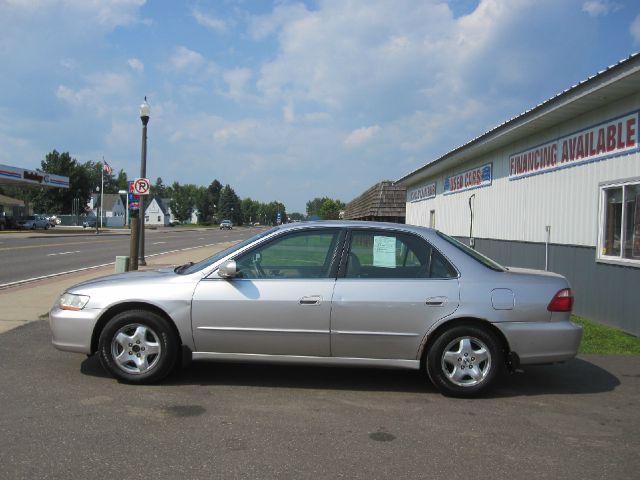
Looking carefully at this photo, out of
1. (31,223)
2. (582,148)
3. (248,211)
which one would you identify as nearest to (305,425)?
(582,148)

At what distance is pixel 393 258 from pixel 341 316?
0.78 metres

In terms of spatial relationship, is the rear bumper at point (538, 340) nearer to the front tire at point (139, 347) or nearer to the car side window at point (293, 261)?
the car side window at point (293, 261)

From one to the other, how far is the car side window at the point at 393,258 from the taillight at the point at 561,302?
0.90 m

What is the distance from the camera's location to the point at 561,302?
5180 mm

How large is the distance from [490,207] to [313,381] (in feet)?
31.7

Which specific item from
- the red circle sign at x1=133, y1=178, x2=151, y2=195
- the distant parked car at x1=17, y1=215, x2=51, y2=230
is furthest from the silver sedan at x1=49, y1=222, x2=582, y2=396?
the distant parked car at x1=17, y1=215, x2=51, y2=230

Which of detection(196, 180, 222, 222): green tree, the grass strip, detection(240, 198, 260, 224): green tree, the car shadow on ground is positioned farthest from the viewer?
detection(240, 198, 260, 224): green tree

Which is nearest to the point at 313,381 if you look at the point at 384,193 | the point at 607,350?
the point at 607,350

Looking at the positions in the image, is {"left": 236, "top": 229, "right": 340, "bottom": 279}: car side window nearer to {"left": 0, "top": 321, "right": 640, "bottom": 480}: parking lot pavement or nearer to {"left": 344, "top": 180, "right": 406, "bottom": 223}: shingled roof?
{"left": 0, "top": 321, "right": 640, "bottom": 480}: parking lot pavement

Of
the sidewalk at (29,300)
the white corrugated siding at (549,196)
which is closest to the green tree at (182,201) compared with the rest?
the sidewalk at (29,300)

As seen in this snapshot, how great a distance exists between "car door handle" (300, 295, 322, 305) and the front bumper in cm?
187

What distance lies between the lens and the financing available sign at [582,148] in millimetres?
8289

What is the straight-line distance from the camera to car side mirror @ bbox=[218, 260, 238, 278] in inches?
202

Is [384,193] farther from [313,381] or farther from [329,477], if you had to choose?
[329,477]
